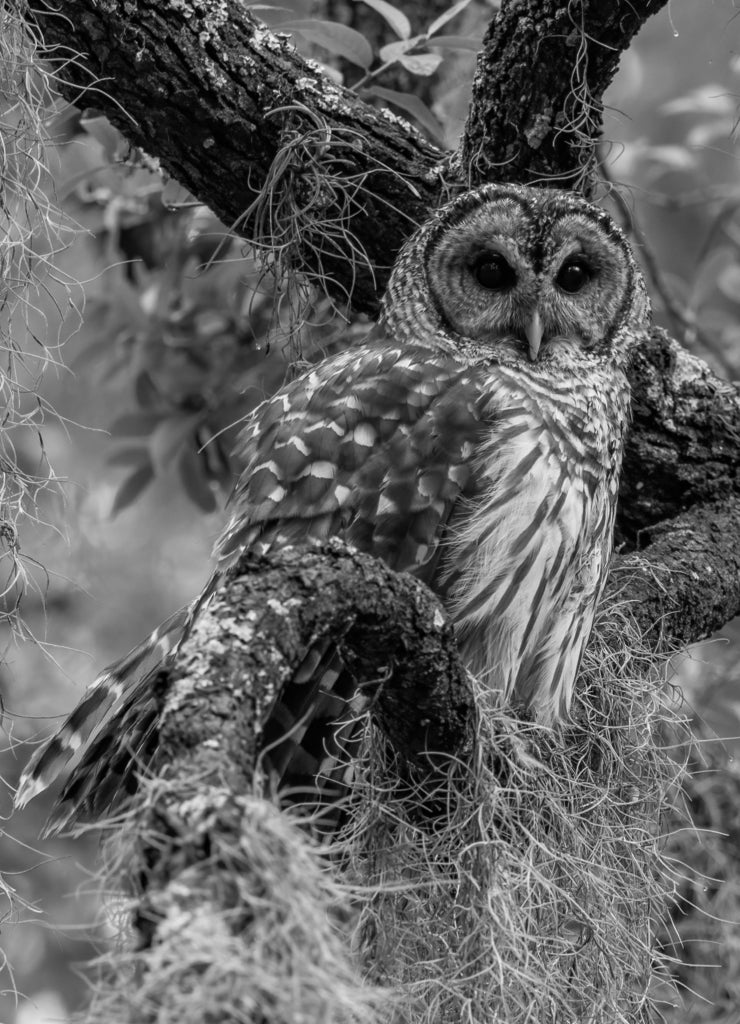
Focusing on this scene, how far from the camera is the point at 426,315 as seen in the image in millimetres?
3344

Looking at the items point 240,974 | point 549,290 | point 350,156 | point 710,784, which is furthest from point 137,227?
point 240,974

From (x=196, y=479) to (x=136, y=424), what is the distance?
1.01ft

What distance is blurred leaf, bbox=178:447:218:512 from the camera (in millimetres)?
4629

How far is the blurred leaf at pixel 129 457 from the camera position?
15.7 ft

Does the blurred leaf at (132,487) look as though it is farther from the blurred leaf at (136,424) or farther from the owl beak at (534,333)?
the owl beak at (534,333)

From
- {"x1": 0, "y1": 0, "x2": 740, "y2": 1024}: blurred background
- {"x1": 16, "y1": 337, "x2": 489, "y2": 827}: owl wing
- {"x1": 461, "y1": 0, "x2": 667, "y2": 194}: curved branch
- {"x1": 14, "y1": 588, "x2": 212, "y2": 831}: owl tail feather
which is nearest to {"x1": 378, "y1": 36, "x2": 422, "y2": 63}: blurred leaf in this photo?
{"x1": 0, "y1": 0, "x2": 740, "y2": 1024}: blurred background

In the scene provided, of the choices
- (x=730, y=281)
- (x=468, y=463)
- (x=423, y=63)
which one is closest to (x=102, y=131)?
(x=423, y=63)

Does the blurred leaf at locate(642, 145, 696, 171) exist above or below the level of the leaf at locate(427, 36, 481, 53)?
below

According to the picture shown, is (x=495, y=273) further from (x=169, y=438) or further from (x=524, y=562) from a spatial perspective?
(x=169, y=438)

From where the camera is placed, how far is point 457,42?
3561 mm

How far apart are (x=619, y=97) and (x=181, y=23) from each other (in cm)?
310

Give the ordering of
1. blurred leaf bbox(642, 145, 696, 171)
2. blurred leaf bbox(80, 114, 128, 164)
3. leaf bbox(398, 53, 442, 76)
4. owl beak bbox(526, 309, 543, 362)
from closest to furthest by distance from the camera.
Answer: owl beak bbox(526, 309, 543, 362)
leaf bbox(398, 53, 442, 76)
blurred leaf bbox(80, 114, 128, 164)
blurred leaf bbox(642, 145, 696, 171)

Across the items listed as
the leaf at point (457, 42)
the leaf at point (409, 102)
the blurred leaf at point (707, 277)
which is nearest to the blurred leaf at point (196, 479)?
the leaf at point (409, 102)

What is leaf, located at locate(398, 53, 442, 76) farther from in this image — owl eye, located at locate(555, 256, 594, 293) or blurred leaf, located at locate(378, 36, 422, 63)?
owl eye, located at locate(555, 256, 594, 293)
